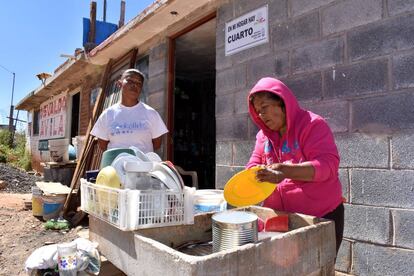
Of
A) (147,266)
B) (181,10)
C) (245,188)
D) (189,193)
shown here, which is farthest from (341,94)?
(181,10)

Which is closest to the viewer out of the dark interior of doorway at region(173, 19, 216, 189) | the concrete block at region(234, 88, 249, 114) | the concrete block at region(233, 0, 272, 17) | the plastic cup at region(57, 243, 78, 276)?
the plastic cup at region(57, 243, 78, 276)

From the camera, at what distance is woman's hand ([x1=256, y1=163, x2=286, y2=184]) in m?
1.40

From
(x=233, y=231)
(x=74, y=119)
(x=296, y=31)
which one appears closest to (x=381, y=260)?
(x=233, y=231)

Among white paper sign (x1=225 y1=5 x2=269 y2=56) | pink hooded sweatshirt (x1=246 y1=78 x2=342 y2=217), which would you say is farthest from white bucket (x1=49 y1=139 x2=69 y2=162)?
pink hooded sweatshirt (x1=246 y1=78 x2=342 y2=217)

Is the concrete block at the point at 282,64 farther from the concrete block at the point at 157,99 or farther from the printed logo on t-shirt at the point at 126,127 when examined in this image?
the concrete block at the point at 157,99

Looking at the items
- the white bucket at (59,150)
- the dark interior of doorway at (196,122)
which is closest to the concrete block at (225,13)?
the dark interior of doorway at (196,122)

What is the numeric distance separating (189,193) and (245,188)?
0.89ft

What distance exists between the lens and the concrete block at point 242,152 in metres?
3.43

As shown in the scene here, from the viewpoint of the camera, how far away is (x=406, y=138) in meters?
2.20

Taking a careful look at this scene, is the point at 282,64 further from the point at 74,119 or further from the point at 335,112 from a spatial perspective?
the point at 74,119

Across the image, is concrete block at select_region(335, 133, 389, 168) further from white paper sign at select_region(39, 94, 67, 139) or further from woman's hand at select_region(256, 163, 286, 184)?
white paper sign at select_region(39, 94, 67, 139)

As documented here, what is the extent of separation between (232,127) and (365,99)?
1502 millimetres

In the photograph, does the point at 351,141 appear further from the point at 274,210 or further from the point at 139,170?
the point at 139,170

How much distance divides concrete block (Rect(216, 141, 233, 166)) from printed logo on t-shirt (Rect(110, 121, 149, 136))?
1.02 m
